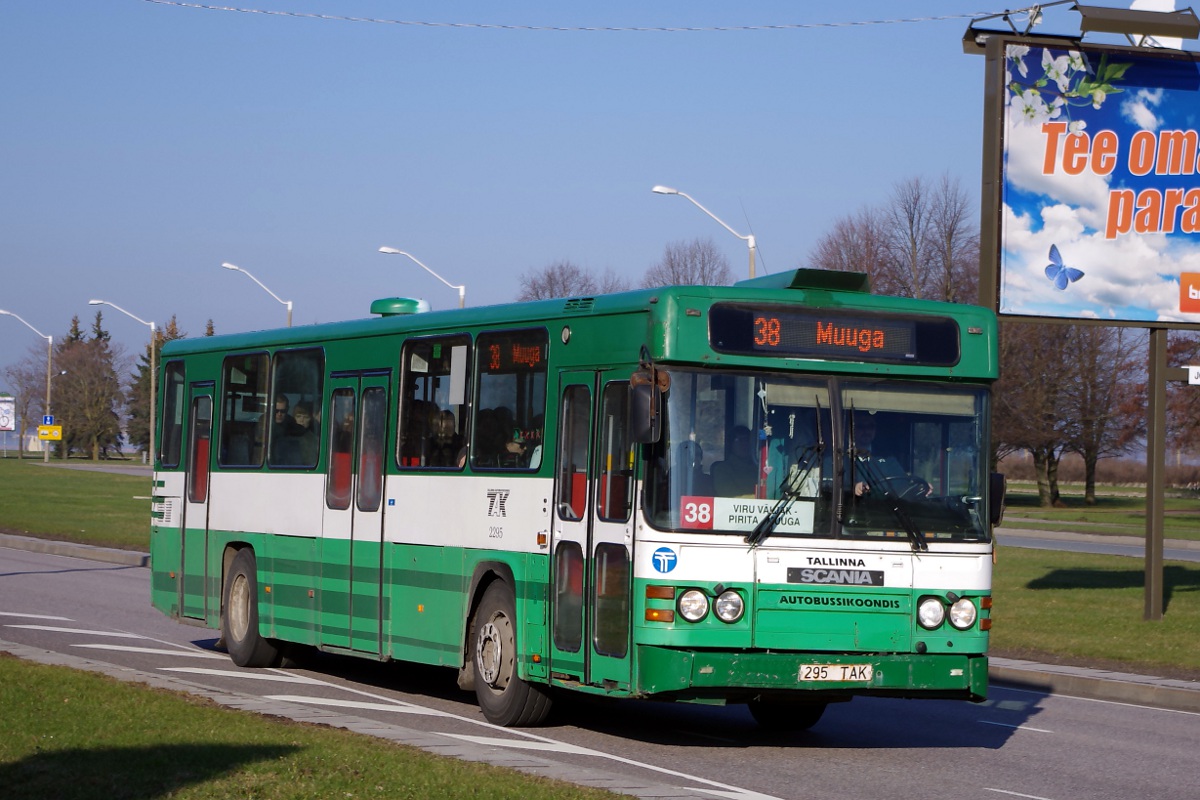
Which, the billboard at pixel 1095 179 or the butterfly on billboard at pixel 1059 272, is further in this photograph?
A: the butterfly on billboard at pixel 1059 272

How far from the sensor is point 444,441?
13961 mm

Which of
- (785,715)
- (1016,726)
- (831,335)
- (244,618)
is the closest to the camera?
(831,335)

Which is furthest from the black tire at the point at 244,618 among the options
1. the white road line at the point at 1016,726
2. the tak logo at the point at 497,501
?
the white road line at the point at 1016,726

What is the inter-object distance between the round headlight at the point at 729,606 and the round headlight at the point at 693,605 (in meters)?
0.09

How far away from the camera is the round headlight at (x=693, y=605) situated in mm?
11078

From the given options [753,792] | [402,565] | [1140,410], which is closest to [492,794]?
[753,792]

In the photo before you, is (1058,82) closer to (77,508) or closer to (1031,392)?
(77,508)

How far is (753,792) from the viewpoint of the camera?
32.8 ft

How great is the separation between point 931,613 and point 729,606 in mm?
1476

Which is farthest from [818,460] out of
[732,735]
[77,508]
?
[77,508]

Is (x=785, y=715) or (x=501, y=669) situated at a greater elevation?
(x=501, y=669)

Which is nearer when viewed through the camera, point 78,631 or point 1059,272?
point 78,631

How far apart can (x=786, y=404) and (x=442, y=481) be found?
3626 mm

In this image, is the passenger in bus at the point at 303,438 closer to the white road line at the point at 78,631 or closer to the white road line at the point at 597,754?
the white road line at the point at 597,754
